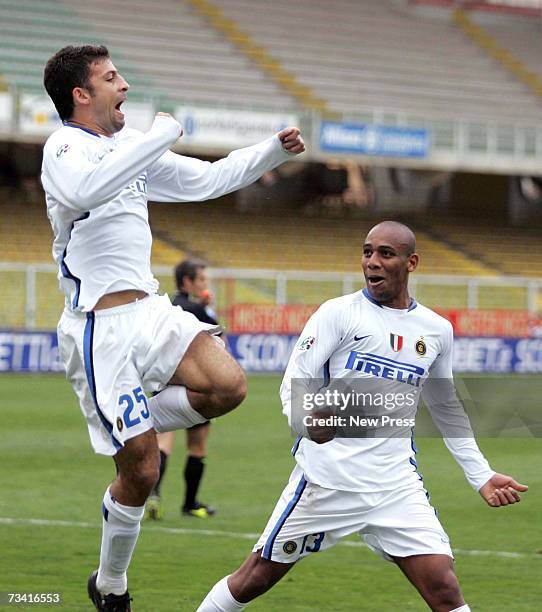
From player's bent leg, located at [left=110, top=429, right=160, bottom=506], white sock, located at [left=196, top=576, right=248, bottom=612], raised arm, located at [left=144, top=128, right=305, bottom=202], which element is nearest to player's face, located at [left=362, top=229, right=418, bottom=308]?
raised arm, located at [left=144, top=128, right=305, bottom=202]

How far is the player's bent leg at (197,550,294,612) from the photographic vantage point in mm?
4859

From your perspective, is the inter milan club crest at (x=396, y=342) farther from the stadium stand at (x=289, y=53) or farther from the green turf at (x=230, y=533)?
the stadium stand at (x=289, y=53)

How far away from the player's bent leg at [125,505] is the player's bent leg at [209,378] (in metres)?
0.26

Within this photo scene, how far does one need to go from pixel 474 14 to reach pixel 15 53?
16.1m

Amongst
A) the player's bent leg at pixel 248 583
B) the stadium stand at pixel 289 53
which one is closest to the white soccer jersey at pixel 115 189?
the player's bent leg at pixel 248 583

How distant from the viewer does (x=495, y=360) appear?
26656 millimetres

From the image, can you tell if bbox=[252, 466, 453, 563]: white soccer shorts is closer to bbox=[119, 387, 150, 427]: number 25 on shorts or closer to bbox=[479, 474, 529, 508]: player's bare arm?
bbox=[479, 474, 529, 508]: player's bare arm

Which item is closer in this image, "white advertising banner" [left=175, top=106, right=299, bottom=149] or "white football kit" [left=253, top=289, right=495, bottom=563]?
"white football kit" [left=253, top=289, right=495, bottom=563]

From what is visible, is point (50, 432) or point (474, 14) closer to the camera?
point (50, 432)

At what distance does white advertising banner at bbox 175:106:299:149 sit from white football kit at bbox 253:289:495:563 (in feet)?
79.7

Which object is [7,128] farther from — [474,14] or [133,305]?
[133,305]

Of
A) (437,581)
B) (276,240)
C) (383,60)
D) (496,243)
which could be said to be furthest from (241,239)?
(437,581)

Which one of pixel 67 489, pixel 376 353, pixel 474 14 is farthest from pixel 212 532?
pixel 474 14

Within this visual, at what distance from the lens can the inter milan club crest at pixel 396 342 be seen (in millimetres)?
4966
